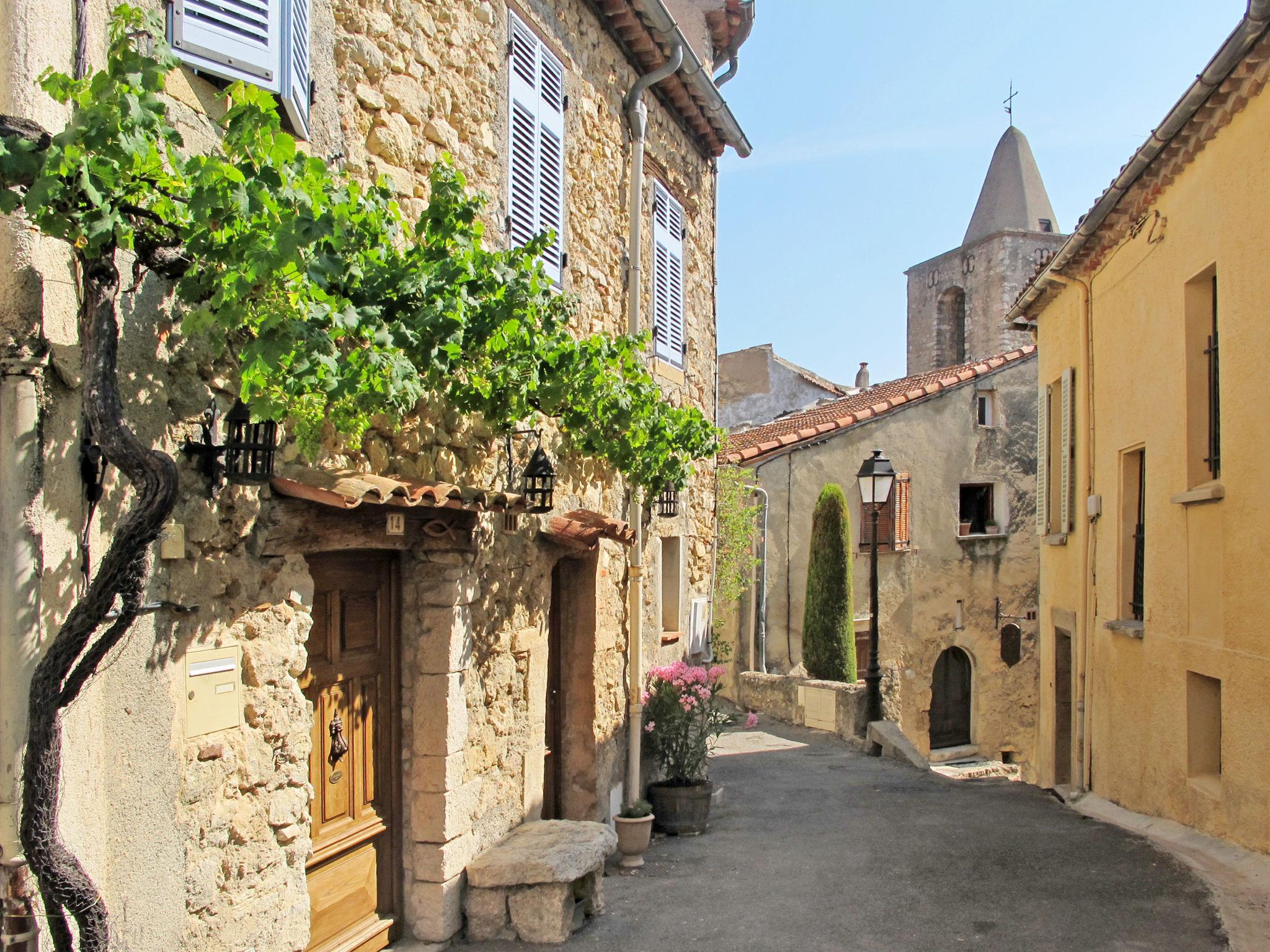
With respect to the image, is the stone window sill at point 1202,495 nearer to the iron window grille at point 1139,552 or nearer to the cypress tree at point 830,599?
the iron window grille at point 1139,552

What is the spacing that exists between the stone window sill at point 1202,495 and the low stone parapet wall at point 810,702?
6143mm

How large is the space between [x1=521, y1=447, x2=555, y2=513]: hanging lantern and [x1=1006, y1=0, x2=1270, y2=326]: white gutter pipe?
15.3 feet

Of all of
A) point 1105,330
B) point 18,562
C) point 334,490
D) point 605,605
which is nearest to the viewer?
point 18,562

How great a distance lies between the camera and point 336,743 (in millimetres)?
4812

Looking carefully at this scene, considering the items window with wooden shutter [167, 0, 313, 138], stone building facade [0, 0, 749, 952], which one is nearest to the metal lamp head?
stone building facade [0, 0, 749, 952]

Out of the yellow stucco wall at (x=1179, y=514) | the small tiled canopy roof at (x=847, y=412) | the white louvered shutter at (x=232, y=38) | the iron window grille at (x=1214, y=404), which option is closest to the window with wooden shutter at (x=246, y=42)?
the white louvered shutter at (x=232, y=38)

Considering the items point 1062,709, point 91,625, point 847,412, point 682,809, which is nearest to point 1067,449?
point 1062,709

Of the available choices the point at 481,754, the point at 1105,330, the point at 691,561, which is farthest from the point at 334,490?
the point at 1105,330

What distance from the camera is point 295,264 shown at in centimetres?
296

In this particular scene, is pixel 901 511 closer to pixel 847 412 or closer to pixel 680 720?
pixel 847 412

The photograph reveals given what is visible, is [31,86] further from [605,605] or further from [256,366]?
[605,605]

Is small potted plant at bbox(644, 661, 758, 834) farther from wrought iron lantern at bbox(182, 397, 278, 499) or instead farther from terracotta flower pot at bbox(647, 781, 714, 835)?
wrought iron lantern at bbox(182, 397, 278, 499)

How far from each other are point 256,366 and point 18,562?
836 mm

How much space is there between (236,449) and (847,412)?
15501 mm
